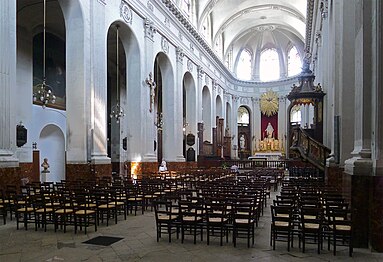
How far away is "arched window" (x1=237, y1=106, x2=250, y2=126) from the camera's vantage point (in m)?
49.2

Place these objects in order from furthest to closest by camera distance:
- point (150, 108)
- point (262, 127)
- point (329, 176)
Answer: point (262, 127), point (150, 108), point (329, 176)

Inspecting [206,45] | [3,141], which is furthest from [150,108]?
[206,45]

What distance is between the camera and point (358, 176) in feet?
23.7

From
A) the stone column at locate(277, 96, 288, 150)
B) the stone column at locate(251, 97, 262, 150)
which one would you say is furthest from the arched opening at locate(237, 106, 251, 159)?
the stone column at locate(277, 96, 288, 150)

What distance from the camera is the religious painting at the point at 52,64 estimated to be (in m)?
20.7

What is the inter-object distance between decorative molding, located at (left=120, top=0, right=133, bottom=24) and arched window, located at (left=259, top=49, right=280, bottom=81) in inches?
1234

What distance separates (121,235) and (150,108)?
1484 cm

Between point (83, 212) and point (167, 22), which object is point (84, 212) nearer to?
point (83, 212)

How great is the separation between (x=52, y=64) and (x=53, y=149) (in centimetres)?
510

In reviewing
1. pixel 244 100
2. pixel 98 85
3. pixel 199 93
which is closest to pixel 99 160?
pixel 98 85

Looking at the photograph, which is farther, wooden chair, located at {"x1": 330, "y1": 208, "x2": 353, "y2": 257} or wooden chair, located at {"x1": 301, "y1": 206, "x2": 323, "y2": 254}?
wooden chair, located at {"x1": 301, "y1": 206, "x2": 323, "y2": 254}

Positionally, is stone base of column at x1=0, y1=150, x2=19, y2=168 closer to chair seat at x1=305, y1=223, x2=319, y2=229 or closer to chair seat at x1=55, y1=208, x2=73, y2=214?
chair seat at x1=55, y1=208, x2=73, y2=214

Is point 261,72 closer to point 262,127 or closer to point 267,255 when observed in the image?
point 262,127

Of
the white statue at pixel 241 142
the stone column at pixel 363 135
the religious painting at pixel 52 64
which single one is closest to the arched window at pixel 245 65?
the white statue at pixel 241 142
